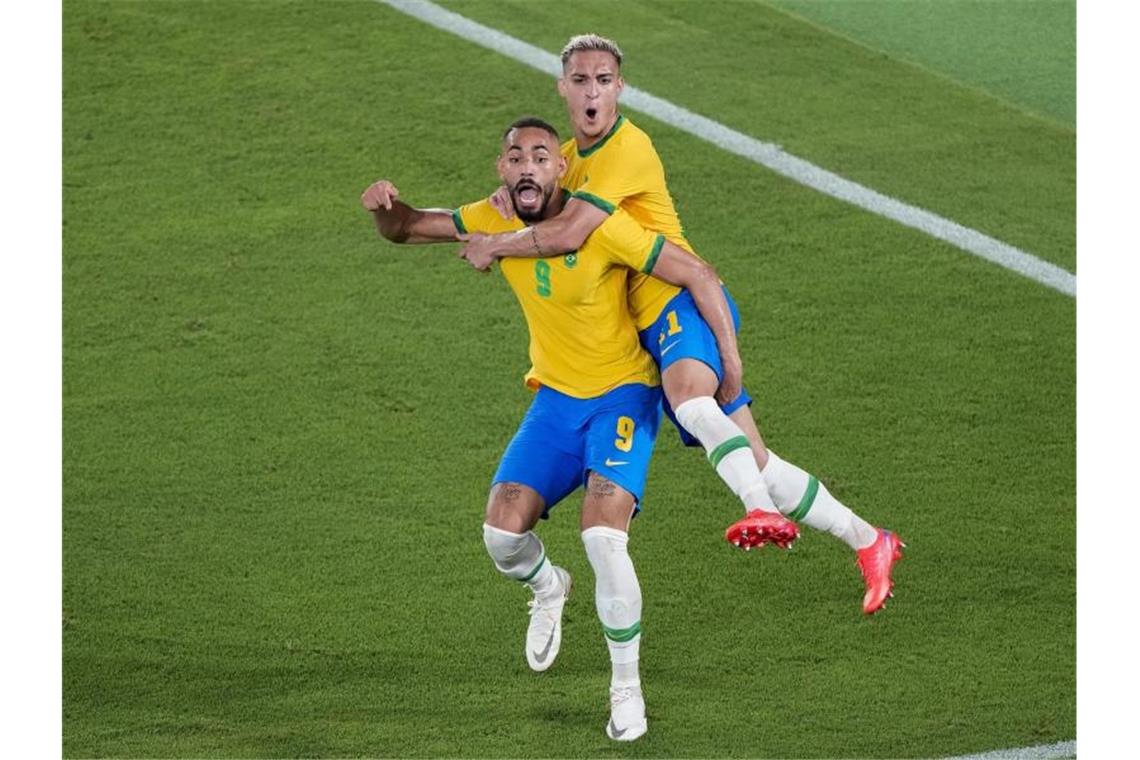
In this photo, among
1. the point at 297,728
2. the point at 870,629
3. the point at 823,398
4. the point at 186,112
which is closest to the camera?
the point at 297,728

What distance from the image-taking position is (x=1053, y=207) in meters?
12.0

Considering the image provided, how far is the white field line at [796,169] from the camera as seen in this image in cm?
1148

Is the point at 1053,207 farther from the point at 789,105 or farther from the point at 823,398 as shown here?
the point at 823,398

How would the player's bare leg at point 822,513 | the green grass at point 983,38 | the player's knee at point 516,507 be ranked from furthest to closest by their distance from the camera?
the green grass at point 983,38, the player's bare leg at point 822,513, the player's knee at point 516,507

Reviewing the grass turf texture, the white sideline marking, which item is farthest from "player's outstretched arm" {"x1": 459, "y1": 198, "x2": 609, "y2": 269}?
the white sideline marking

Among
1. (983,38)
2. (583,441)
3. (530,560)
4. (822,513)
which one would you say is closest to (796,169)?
(983,38)

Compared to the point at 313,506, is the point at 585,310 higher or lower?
higher

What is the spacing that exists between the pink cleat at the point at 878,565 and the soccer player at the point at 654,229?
0.10 m

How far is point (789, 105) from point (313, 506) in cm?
477

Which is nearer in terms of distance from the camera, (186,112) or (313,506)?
(313,506)

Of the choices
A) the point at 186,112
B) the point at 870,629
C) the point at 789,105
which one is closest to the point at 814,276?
the point at 789,105

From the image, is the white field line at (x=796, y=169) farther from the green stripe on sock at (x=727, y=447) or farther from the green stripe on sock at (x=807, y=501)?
the green stripe on sock at (x=727, y=447)

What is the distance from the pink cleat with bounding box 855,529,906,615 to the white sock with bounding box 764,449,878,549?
0.03 metres

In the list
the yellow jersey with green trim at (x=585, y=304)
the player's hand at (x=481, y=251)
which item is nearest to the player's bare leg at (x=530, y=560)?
the yellow jersey with green trim at (x=585, y=304)
